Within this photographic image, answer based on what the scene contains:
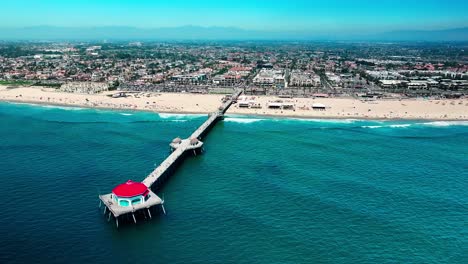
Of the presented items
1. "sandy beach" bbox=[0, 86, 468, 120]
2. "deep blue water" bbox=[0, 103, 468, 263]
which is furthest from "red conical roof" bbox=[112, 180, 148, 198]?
"sandy beach" bbox=[0, 86, 468, 120]

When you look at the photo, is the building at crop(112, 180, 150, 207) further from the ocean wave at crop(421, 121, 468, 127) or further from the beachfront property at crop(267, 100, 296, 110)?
the ocean wave at crop(421, 121, 468, 127)

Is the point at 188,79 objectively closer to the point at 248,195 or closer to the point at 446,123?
the point at 446,123

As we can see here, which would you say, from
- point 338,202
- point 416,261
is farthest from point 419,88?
point 416,261

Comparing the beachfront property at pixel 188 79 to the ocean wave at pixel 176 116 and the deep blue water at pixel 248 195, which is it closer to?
the ocean wave at pixel 176 116

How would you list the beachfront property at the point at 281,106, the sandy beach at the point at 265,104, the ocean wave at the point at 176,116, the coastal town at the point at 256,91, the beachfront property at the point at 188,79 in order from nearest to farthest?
the ocean wave at the point at 176,116 → the sandy beach at the point at 265,104 → the coastal town at the point at 256,91 → the beachfront property at the point at 281,106 → the beachfront property at the point at 188,79

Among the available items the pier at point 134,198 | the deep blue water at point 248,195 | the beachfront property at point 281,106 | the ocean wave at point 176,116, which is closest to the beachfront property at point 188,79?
the ocean wave at point 176,116
